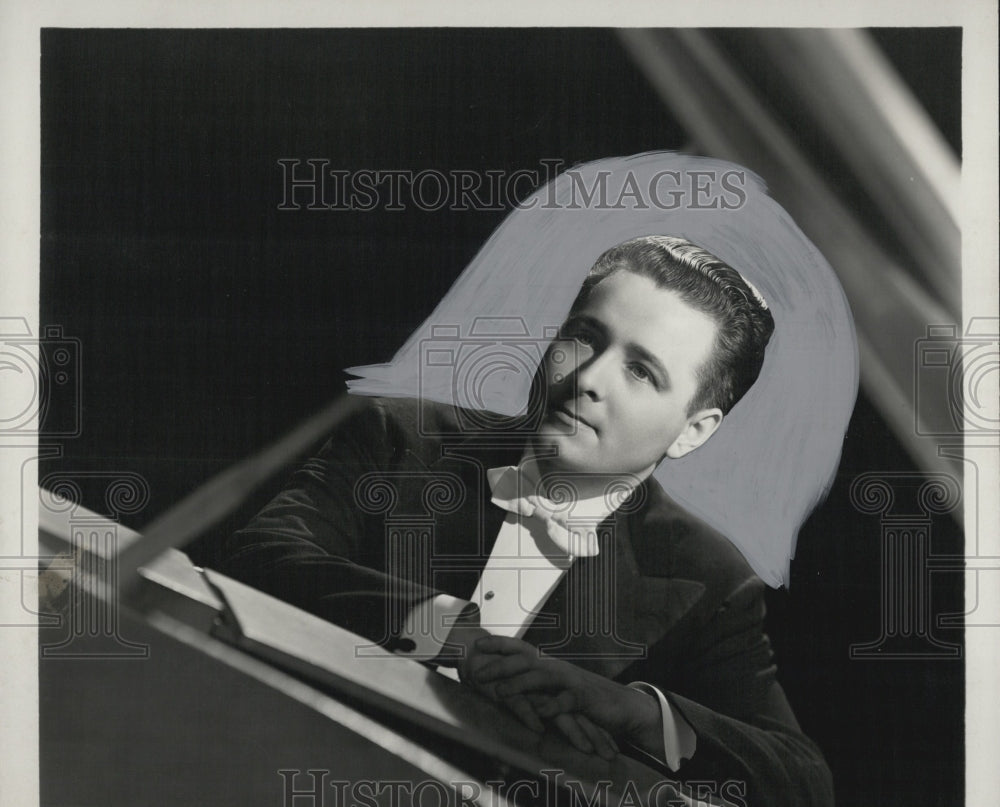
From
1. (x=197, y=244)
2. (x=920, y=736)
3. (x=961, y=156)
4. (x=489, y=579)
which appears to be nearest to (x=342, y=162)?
(x=197, y=244)

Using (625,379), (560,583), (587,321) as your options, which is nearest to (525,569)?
(560,583)

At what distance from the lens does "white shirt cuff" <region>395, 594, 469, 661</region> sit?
7.39 ft

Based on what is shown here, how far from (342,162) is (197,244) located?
0.44 meters

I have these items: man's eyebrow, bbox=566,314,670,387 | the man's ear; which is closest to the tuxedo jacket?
the man's ear

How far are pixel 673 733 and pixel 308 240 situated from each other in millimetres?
1594

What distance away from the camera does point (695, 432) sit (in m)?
2.30

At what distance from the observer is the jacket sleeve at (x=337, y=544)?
7.44 ft

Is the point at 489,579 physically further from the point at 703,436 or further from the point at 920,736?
the point at 920,736

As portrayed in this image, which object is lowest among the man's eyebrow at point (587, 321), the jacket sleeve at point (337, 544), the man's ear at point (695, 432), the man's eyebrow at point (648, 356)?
the jacket sleeve at point (337, 544)

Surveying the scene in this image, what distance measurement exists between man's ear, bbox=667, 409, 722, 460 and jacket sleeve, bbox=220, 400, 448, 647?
712mm

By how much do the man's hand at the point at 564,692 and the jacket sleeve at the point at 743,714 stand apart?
9cm

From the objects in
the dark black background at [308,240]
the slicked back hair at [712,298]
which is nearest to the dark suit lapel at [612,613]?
the dark black background at [308,240]

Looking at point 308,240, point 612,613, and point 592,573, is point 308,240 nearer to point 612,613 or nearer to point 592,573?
point 592,573

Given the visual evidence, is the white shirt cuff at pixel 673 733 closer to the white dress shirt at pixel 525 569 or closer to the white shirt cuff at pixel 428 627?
the white dress shirt at pixel 525 569
